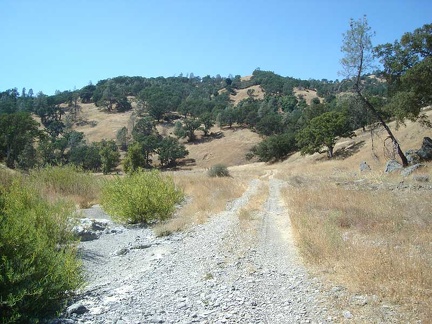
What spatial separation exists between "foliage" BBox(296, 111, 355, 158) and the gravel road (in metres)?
46.6

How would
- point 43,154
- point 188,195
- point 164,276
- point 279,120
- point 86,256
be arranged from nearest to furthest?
1. point 164,276
2. point 86,256
3. point 188,195
4. point 43,154
5. point 279,120

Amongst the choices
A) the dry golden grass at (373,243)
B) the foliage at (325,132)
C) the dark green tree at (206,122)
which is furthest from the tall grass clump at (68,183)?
the dark green tree at (206,122)

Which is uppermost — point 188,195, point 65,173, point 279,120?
point 279,120

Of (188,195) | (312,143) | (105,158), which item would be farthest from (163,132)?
(188,195)

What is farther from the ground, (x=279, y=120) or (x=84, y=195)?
(x=279, y=120)

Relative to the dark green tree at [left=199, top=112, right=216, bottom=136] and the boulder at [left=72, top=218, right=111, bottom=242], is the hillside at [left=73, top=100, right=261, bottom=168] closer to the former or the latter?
the dark green tree at [left=199, top=112, right=216, bottom=136]

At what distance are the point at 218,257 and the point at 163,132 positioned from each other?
354ft

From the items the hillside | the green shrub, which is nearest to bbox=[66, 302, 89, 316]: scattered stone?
the green shrub

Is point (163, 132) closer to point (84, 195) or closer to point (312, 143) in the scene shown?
point (312, 143)

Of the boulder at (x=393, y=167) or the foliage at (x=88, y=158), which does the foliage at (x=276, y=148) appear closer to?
the foliage at (x=88, y=158)

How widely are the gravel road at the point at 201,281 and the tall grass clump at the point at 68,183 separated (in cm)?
1019

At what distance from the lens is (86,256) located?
9.57 metres

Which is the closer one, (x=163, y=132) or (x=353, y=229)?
(x=353, y=229)

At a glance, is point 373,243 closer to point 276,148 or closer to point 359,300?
point 359,300
